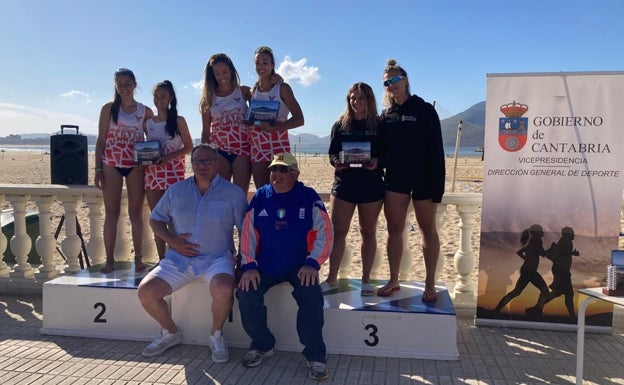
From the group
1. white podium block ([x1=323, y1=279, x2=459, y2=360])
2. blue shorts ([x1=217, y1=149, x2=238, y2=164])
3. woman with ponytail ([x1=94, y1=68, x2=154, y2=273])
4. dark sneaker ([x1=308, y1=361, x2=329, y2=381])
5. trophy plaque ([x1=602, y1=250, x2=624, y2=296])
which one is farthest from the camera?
woman with ponytail ([x1=94, y1=68, x2=154, y2=273])

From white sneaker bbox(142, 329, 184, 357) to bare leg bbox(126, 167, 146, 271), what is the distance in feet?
2.99

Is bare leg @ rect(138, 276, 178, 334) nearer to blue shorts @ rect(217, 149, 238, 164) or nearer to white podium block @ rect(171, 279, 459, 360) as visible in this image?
white podium block @ rect(171, 279, 459, 360)

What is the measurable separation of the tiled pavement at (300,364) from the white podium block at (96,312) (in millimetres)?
81

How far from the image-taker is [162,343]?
134 inches

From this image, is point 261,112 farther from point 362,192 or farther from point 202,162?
point 362,192

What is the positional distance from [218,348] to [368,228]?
142 cm

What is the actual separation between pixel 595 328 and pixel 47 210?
508 centimetres

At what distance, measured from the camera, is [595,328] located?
12.5 feet

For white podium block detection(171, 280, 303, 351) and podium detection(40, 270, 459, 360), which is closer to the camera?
podium detection(40, 270, 459, 360)

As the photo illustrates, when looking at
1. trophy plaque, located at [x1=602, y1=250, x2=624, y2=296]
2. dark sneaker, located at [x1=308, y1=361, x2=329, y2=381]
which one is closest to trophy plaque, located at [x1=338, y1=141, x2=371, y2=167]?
dark sneaker, located at [x1=308, y1=361, x2=329, y2=381]

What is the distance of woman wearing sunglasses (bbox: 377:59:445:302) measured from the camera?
134 inches

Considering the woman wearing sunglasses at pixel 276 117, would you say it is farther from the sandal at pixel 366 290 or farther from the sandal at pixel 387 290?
the sandal at pixel 387 290

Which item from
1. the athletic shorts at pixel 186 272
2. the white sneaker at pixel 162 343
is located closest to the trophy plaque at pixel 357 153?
the athletic shorts at pixel 186 272

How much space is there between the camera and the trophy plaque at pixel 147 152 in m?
3.82
